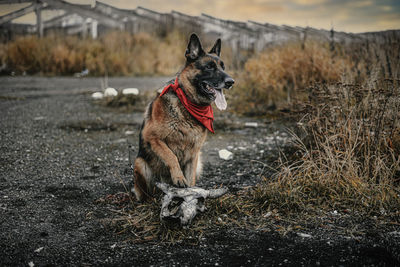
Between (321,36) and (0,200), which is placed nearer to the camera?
(0,200)

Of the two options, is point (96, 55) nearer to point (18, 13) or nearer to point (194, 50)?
point (18, 13)

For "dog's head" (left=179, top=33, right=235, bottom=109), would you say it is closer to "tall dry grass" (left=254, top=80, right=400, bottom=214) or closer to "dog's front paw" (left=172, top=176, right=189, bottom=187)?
"dog's front paw" (left=172, top=176, right=189, bottom=187)

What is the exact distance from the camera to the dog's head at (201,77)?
3744mm

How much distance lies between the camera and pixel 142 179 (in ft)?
12.5

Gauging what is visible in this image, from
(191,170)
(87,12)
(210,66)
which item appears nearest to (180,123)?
(191,170)

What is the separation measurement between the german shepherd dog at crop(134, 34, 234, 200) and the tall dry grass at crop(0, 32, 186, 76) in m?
14.4

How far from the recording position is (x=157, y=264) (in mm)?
2729

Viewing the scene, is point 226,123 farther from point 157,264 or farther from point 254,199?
point 157,264

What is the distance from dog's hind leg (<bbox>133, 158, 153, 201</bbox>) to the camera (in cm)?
379

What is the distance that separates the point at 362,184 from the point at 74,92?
35.9 feet

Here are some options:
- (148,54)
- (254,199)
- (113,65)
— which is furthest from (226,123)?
(148,54)

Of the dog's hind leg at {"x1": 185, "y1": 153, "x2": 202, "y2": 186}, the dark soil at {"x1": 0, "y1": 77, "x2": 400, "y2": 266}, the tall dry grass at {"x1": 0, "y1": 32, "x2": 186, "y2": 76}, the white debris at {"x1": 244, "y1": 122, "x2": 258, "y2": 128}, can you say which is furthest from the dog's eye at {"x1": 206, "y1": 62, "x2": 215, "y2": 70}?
the tall dry grass at {"x1": 0, "y1": 32, "x2": 186, "y2": 76}

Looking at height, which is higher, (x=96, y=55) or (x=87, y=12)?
(x=87, y=12)

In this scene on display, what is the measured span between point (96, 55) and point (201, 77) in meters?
15.9
